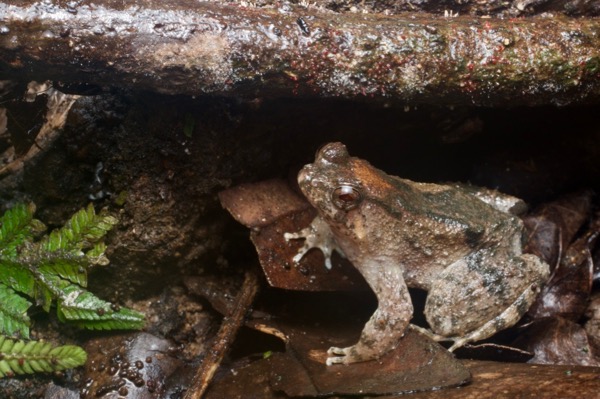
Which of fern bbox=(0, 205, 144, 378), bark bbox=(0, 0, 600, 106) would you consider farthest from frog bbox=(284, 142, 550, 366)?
fern bbox=(0, 205, 144, 378)

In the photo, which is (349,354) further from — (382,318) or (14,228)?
(14,228)

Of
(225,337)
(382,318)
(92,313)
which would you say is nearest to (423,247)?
(382,318)

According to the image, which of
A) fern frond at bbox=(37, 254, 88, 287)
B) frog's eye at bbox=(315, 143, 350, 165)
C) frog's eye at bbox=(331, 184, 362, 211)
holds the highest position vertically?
frog's eye at bbox=(315, 143, 350, 165)

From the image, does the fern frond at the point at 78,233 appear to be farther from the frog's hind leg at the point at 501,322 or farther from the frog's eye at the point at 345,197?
the frog's hind leg at the point at 501,322

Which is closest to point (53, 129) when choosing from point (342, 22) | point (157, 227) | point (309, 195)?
point (157, 227)

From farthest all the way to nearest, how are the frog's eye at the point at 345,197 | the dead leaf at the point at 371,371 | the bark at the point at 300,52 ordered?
the frog's eye at the point at 345,197 → the dead leaf at the point at 371,371 → the bark at the point at 300,52

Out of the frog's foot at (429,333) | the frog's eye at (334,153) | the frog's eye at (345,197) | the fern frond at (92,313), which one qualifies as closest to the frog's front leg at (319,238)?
the frog's eye at (345,197)

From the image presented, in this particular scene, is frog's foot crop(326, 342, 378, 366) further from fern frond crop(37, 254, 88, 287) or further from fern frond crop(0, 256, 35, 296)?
fern frond crop(0, 256, 35, 296)
